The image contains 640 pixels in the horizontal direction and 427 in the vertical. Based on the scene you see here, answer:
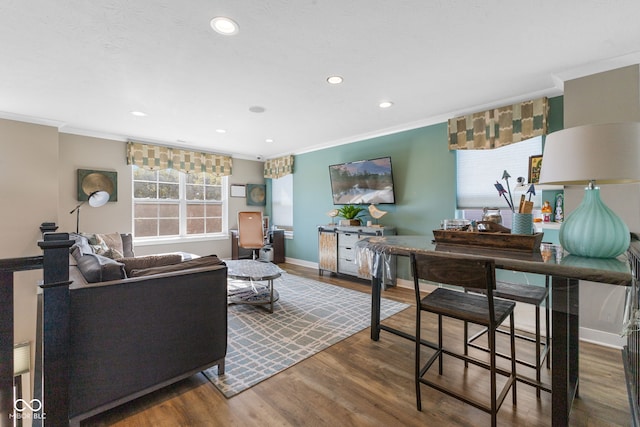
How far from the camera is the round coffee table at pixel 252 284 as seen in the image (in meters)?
2.99

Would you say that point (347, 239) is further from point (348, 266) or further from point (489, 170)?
point (489, 170)

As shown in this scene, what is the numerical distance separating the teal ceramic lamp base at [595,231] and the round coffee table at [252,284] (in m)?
2.49

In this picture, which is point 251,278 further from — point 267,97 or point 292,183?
point 292,183

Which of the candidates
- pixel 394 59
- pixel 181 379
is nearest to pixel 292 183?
pixel 394 59

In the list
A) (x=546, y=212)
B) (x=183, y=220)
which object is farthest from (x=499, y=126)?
(x=183, y=220)

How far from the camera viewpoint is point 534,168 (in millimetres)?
2904

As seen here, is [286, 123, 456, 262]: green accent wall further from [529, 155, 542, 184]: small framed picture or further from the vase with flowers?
[529, 155, 542, 184]: small framed picture

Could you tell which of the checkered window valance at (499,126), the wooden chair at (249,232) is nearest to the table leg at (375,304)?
the checkered window valance at (499,126)

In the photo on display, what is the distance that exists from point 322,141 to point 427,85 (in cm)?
253

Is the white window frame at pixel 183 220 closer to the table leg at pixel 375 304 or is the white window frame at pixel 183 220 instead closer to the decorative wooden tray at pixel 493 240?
the table leg at pixel 375 304

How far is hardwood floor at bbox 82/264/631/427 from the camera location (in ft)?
5.09

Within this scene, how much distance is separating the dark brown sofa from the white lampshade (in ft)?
6.92

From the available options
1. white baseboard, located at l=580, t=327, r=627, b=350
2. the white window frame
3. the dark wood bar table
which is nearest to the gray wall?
white baseboard, located at l=580, t=327, r=627, b=350

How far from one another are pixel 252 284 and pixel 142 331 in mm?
2386
